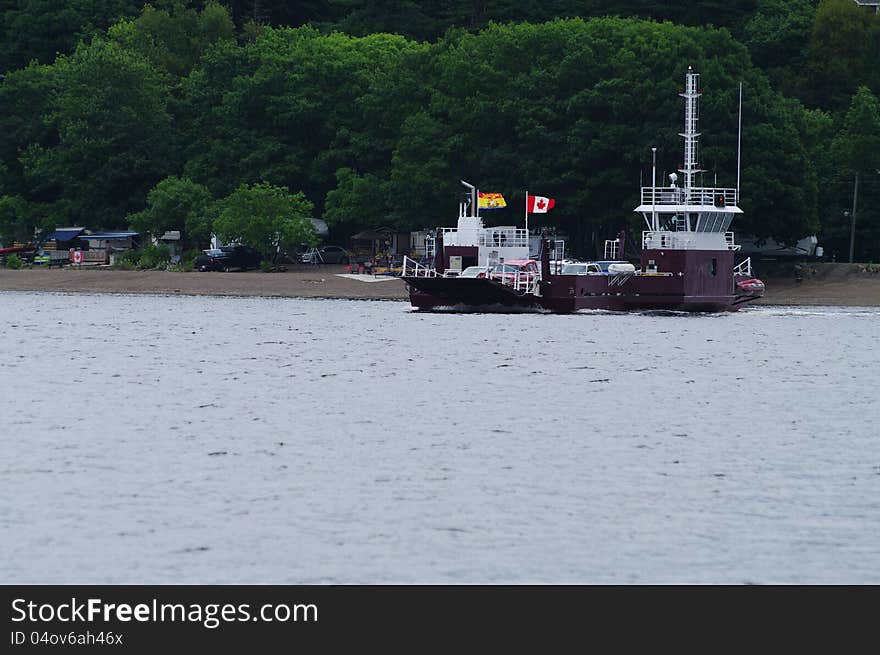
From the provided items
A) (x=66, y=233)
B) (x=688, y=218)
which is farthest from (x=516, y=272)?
(x=66, y=233)

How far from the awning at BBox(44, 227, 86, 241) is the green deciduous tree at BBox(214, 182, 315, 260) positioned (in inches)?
773

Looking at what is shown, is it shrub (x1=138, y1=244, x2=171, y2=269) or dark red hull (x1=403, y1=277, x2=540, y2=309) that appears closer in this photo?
dark red hull (x1=403, y1=277, x2=540, y2=309)

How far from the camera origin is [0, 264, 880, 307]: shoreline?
11194 centimetres

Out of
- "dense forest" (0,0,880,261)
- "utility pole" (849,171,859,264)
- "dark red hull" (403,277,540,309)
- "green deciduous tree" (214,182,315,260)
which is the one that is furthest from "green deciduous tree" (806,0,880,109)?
"dark red hull" (403,277,540,309)

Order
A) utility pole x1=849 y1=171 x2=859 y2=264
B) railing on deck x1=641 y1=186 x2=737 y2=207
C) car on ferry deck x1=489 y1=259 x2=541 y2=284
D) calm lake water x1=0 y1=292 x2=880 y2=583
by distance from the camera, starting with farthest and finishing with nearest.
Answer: utility pole x1=849 y1=171 x2=859 y2=264 < railing on deck x1=641 y1=186 x2=737 y2=207 < car on ferry deck x1=489 y1=259 x2=541 y2=284 < calm lake water x1=0 y1=292 x2=880 y2=583

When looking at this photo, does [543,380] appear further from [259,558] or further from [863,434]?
[259,558]

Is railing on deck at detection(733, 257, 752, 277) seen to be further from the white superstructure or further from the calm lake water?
the calm lake water

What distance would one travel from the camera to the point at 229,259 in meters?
127

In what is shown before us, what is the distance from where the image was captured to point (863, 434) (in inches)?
1576

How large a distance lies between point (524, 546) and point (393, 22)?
484 feet

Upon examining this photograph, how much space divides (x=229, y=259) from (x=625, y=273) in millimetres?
42506

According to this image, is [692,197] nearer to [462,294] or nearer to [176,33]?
[462,294]

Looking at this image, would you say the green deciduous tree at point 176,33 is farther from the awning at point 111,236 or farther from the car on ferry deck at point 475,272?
the car on ferry deck at point 475,272
